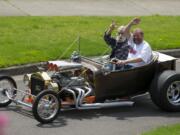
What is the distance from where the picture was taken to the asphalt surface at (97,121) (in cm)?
837

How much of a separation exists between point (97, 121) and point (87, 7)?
417 inches

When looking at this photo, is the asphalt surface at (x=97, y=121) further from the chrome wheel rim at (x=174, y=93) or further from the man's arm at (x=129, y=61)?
the man's arm at (x=129, y=61)

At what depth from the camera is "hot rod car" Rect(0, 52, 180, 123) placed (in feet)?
29.7

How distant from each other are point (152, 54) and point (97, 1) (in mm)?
10835

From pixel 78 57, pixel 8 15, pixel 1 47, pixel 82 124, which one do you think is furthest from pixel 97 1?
pixel 82 124

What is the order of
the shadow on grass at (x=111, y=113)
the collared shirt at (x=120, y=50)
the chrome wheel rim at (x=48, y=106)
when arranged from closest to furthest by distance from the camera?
the chrome wheel rim at (x=48, y=106)
the shadow on grass at (x=111, y=113)
the collared shirt at (x=120, y=50)

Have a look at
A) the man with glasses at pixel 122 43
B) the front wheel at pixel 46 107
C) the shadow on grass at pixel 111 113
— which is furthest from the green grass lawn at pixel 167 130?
the man with glasses at pixel 122 43

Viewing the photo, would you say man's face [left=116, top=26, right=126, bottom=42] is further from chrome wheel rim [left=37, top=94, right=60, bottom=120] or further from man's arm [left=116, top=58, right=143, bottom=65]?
chrome wheel rim [left=37, top=94, right=60, bottom=120]

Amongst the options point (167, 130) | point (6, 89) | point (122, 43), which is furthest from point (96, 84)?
point (167, 130)

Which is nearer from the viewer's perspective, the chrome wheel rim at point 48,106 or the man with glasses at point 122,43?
the chrome wheel rim at point 48,106

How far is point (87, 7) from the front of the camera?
19.2m

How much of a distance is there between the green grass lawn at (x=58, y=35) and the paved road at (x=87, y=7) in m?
1.27

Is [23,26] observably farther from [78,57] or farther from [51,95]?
[51,95]

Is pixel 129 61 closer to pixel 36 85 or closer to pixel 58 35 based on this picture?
pixel 36 85
